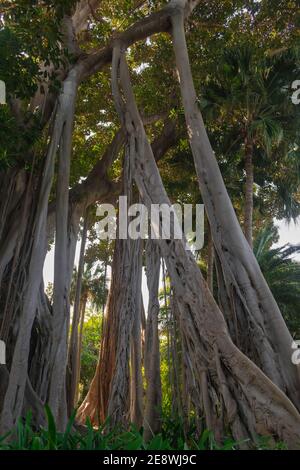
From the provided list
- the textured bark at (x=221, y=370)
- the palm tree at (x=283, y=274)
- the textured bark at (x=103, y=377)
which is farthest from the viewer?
the palm tree at (x=283, y=274)

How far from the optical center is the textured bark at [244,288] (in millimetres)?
3207

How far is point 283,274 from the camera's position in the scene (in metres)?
11.0

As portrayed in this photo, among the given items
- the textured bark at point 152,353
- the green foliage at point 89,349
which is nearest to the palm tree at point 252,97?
the textured bark at point 152,353

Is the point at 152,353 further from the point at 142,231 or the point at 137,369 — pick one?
the point at 142,231

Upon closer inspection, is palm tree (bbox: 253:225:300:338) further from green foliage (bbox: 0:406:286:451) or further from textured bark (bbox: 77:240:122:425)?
green foliage (bbox: 0:406:286:451)

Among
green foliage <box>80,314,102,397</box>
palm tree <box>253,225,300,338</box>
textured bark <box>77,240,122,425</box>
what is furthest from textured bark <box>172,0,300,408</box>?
green foliage <box>80,314,102,397</box>

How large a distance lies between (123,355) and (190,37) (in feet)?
16.7

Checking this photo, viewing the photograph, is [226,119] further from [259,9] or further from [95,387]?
[95,387]

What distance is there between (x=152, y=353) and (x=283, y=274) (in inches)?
316

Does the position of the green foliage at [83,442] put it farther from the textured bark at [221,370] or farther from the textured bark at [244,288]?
the textured bark at [244,288]

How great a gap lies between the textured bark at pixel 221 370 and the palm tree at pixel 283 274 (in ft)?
24.4

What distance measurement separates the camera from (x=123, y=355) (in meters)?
3.82
